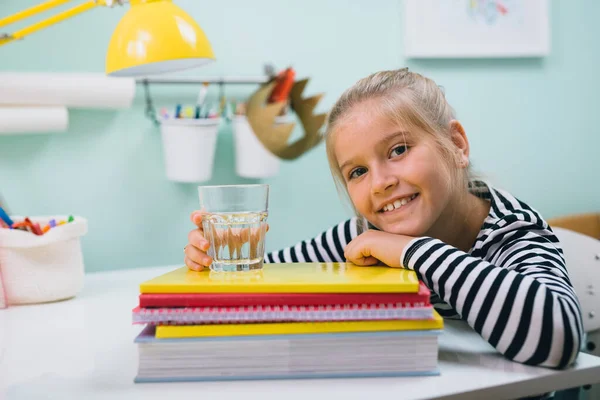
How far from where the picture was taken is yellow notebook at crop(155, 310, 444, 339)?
1.77ft

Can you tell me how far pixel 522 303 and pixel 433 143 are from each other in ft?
1.05

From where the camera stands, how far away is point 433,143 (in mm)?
839

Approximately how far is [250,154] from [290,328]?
963 mm

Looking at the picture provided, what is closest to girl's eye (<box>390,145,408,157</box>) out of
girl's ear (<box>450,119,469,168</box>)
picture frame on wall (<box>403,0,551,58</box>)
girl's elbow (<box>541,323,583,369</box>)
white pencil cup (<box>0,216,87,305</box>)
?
girl's ear (<box>450,119,469,168</box>)

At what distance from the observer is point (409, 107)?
0.84 meters

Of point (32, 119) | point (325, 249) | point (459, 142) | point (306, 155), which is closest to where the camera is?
point (459, 142)

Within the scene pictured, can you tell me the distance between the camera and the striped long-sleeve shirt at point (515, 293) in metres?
0.56

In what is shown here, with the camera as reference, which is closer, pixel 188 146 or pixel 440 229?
pixel 440 229

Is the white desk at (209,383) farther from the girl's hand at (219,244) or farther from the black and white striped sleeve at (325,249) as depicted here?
the black and white striped sleeve at (325,249)

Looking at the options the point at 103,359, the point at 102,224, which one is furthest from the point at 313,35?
the point at 103,359

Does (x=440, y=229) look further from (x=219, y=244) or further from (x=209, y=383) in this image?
(x=209, y=383)

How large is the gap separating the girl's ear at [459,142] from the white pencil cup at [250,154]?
63cm

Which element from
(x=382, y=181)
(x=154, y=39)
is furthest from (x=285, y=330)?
(x=154, y=39)

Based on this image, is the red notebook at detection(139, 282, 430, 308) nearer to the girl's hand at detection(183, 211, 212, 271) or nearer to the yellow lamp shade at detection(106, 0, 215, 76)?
the girl's hand at detection(183, 211, 212, 271)
